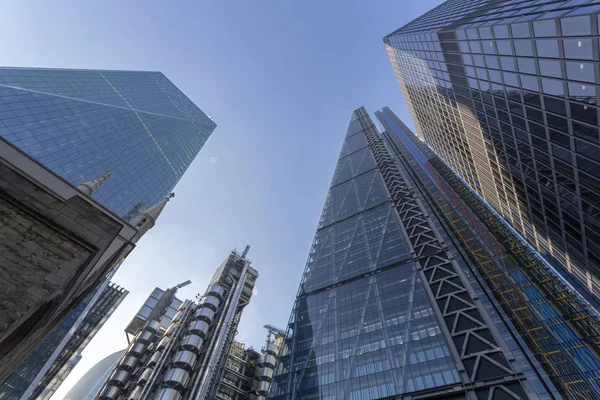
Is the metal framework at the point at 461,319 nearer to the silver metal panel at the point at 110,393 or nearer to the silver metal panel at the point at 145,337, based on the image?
the silver metal panel at the point at 110,393

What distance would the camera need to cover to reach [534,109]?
22812mm

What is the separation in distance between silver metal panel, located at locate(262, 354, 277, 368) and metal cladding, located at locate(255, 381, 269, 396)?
132 inches

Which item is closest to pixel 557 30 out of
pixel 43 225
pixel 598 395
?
pixel 43 225

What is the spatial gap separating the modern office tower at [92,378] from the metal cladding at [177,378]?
116 m

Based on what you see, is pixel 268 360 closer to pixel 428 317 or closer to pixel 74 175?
pixel 428 317

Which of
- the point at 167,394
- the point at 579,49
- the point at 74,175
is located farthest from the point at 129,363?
the point at 579,49

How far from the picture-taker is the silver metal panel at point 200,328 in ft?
152

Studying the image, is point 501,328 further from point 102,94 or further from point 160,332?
point 102,94

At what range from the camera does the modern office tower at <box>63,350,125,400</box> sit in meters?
130

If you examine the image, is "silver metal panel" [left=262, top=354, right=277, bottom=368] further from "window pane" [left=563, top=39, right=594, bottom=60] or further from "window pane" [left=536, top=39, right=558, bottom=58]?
"window pane" [left=563, top=39, right=594, bottom=60]

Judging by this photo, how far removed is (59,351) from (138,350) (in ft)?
80.4

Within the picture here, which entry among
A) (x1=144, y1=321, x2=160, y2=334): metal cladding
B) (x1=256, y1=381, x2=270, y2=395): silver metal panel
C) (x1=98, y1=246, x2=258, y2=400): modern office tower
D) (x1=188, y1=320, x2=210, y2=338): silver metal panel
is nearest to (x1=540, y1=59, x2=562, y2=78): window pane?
(x1=98, y1=246, x2=258, y2=400): modern office tower

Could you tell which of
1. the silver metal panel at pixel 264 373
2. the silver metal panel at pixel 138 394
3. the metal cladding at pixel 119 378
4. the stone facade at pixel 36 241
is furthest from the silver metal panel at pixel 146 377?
the stone facade at pixel 36 241

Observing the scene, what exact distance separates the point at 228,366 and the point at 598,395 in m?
48.0
